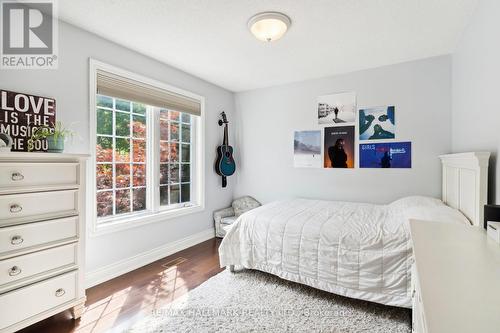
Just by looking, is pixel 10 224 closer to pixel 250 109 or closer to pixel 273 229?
pixel 273 229

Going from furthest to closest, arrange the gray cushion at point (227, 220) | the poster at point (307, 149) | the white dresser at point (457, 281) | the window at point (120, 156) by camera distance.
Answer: the gray cushion at point (227, 220) < the poster at point (307, 149) < the window at point (120, 156) < the white dresser at point (457, 281)

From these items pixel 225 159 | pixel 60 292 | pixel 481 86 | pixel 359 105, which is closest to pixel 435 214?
pixel 481 86

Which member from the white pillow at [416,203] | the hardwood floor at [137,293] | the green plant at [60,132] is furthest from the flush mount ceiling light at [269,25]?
the hardwood floor at [137,293]

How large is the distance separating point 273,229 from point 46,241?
5.59ft

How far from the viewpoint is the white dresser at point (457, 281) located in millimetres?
548

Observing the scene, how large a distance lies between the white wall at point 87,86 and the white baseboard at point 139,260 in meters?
0.04

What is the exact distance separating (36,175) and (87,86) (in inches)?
40.8

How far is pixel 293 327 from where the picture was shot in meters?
1.69

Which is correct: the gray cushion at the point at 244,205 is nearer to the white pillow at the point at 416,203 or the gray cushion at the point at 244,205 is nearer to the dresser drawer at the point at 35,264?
the white pillow at the point at 416,203

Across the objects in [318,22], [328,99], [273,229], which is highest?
[318,22]

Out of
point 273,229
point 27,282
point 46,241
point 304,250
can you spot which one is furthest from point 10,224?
point 304,250

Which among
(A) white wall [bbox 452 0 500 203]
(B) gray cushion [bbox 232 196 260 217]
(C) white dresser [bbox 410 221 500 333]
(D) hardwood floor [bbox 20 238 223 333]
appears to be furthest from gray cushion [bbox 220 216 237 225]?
(A) white wall [bbox 452 0 500 203]

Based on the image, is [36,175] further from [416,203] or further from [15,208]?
[416,203]

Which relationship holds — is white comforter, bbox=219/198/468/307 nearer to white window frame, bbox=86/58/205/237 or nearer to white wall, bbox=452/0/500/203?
white wall, bbox=452/0/500/203
